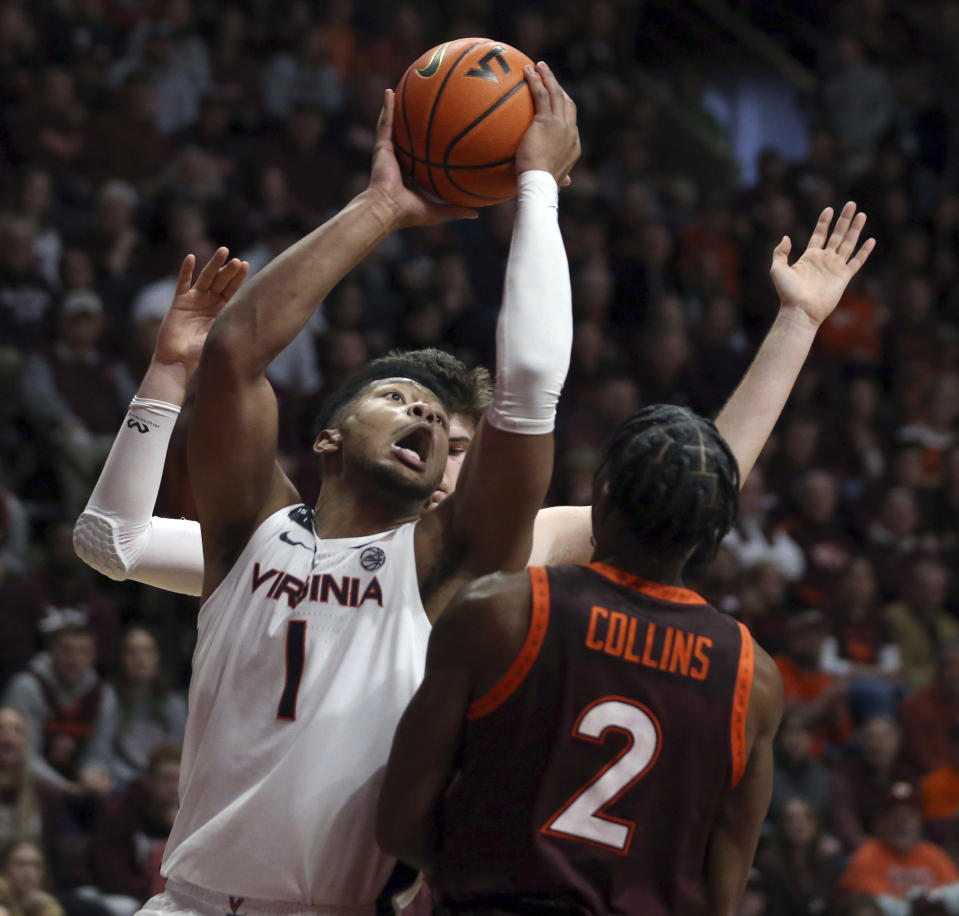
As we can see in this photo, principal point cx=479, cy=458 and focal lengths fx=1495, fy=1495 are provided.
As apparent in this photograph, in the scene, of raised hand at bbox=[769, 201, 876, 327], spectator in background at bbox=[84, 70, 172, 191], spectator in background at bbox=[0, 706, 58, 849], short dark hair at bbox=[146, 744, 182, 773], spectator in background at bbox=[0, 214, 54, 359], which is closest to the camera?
raised hand at bbox=[769, 201, 876, 327]

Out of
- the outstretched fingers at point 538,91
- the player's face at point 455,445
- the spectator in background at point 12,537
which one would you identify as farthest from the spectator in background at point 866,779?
the outstretched fingers at point 538,91

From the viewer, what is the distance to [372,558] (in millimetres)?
2826

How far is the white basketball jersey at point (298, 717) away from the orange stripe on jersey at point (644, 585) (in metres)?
0.45

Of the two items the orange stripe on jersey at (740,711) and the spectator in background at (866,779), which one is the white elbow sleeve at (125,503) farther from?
the spectator in background at (866,779)

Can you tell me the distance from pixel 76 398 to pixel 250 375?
209 inches

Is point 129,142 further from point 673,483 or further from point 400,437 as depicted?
point 673,483

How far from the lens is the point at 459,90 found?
3031mm

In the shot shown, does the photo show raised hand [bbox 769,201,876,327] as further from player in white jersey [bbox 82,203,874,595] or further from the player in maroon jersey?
the player in maroon jersey

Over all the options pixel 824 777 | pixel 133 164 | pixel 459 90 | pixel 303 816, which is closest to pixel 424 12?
pixel 133 164

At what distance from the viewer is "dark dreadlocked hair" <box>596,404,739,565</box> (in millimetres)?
2449

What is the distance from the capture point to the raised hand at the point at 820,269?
340 centimetres

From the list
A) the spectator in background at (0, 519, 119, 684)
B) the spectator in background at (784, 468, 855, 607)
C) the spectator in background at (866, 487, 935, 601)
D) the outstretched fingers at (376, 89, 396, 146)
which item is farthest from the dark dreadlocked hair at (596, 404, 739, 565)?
the spectator in background at (866, 487, 935, 601)

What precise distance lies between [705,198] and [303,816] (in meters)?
11.6

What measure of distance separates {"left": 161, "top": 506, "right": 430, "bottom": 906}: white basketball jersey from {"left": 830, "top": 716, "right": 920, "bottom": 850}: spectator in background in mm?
5586
